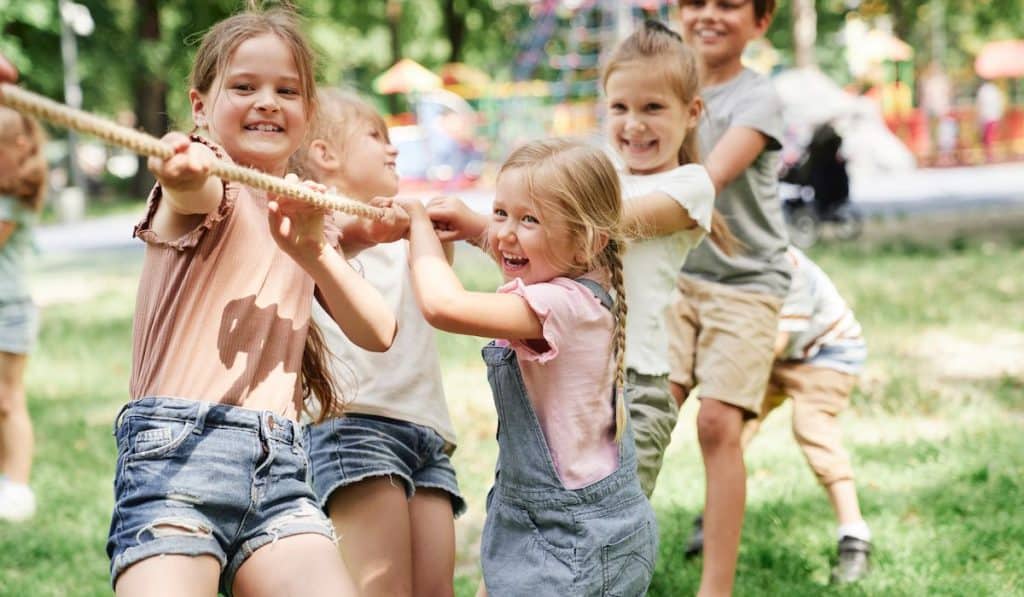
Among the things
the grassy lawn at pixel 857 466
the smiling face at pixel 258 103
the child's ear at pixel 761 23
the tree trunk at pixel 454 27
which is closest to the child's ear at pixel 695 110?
the child's ear at pixel 761 23

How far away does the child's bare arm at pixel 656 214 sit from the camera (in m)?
3.03

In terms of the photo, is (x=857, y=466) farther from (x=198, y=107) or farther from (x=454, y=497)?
(x=198, y=107)

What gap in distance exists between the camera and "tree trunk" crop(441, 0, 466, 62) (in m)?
32.6

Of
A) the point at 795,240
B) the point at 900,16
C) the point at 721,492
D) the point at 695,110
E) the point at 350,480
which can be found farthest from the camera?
the point at 900,16

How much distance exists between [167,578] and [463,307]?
73 cm

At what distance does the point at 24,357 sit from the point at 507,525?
307 centimetres

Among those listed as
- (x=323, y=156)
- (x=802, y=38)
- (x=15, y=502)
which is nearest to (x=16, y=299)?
(x=15, y=502)

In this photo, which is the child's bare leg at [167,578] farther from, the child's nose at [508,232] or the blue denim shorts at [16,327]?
the blue denim shorts at [16,327]

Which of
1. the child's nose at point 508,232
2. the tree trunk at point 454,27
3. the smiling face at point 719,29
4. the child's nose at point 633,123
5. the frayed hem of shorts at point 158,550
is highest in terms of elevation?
the tree trunk at point 454,27

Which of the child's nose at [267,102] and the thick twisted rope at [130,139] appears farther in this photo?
the child's nose at [267,102]

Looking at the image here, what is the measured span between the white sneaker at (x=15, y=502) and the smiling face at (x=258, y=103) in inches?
115

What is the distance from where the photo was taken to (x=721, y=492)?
139 inches

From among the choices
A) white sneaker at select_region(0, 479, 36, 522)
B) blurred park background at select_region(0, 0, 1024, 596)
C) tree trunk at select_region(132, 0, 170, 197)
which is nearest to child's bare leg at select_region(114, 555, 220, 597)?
blurred park background at select_region(0, 0, 1024, 596)

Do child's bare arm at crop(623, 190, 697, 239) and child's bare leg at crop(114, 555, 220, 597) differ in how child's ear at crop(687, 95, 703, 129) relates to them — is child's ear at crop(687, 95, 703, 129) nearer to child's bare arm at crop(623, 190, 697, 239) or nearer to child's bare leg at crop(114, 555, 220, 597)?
child's bare arm at crop(623, 190, 697, 239)
